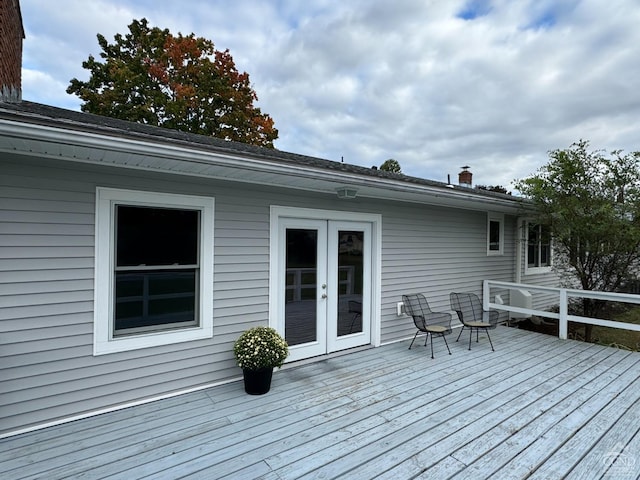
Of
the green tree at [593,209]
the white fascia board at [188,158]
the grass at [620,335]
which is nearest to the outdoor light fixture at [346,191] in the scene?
the white fascia board at [188,158]

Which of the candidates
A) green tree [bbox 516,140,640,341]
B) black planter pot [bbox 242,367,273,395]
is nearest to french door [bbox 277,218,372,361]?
black planter pot [bbox 242,367,273,395]

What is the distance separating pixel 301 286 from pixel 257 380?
137 centimetres

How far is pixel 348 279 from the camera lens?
4.90m

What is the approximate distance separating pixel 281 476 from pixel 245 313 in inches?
76.9

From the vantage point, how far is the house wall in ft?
8.92

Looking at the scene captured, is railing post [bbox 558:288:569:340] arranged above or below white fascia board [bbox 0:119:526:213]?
below

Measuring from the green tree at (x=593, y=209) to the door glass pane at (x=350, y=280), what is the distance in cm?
369

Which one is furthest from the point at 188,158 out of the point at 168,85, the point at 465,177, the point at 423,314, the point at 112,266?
the point at 168,85

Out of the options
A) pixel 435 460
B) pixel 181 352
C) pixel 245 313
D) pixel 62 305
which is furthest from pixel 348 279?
pixel 62 305

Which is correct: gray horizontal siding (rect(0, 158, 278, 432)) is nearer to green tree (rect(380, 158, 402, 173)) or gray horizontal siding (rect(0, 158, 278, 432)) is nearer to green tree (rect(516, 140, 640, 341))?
green tree (rect(516, 140, 640, 341))

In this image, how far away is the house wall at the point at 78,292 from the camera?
2.72 meters

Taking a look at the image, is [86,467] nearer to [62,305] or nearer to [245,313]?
[62,305]

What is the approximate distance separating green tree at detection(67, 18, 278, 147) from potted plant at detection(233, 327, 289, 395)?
11942mm

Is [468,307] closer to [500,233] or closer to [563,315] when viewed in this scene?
[563,315]
